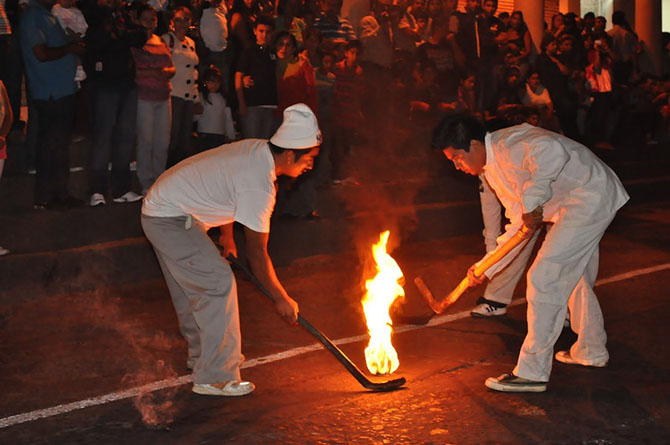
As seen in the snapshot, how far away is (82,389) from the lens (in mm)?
5883

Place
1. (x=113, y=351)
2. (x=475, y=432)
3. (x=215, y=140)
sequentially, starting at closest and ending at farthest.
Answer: (x=475, y=432), (x=113, y=351), (x=215, y=140)

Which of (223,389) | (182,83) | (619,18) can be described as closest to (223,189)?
(223,389)

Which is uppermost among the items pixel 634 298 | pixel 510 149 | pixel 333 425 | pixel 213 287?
pixel 510 149

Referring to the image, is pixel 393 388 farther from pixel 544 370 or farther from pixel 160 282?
pixel 160 282

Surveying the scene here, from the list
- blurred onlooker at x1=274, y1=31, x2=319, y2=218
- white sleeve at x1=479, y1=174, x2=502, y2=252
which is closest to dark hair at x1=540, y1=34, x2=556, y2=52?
blurred onlooker at x1=274, y1=31, x2=319, y2=218

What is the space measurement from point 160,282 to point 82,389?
3.40 meters

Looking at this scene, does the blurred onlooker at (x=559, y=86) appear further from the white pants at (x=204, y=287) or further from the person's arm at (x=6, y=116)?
the white pants at (x=204, y=287)

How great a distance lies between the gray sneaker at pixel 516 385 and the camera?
572 cm

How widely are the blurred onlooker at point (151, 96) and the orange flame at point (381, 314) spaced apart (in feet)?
14.9

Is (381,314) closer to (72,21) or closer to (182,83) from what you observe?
(182,83)

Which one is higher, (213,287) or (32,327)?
(213,287)

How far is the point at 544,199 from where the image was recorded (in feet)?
18.4

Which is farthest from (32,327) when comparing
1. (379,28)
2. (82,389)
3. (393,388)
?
(379,28)

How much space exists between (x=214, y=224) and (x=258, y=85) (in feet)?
17.3
